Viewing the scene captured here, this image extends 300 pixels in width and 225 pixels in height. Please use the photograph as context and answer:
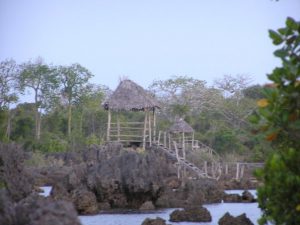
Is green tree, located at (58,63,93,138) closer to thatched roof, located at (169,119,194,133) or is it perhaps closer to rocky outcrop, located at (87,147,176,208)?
thatched roof, located at (169,119,194,133)

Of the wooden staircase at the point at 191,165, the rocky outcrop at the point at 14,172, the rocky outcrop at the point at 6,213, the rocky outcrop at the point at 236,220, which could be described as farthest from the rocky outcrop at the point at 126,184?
the rocky outcrop at the point at 6,213

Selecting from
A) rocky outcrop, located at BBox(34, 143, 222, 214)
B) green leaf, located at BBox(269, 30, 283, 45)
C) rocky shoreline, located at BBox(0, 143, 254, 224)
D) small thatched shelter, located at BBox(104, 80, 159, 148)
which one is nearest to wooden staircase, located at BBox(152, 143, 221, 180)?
small thatched shelter, located at BBox(104, 80, 159, 148)

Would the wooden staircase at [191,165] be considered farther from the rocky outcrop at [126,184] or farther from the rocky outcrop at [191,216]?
the rocky outcrop at [191,216]

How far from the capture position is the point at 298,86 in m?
5.03

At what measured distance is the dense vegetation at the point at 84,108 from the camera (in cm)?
3872

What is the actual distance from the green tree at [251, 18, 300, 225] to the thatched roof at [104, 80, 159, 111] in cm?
2346

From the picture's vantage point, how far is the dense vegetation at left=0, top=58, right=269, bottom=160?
38.7 metres

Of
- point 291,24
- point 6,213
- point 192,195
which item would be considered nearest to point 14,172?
point 192,195

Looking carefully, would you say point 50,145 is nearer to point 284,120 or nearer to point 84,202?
point 84,202

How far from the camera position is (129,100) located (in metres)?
29.2

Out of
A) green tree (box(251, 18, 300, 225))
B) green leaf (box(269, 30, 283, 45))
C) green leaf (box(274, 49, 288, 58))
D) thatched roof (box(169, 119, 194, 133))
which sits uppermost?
thatched roof (box(169, 119, 194, 133))

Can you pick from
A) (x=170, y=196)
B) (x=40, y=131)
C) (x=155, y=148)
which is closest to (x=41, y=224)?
(x=170, y=196)

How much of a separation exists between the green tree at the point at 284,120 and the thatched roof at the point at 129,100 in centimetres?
2346

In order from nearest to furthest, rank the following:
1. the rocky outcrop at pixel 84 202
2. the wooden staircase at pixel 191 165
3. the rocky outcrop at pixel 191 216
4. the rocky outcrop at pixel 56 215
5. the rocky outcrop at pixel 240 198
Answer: the rocky outcrop at pixel 56 215, the rocky outcrop at pixel 191 216, the rocky outcrop at pixel 84 202, the rocky outcrop at pixel 240 198, the wooden staircase at pixel 191 165
